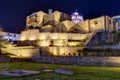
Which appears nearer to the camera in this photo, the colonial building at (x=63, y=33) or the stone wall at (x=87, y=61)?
the stone wall at (x=87, y=61)

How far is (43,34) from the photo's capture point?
195ft

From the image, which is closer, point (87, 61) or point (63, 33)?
point (87, 61)

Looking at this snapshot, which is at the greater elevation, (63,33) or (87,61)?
(63,33)

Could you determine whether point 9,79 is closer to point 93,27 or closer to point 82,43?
point 82,43

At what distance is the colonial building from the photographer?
2023 inches

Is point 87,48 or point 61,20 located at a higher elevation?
→ point 61,20

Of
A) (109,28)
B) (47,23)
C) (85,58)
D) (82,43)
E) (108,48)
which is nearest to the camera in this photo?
(85,58)

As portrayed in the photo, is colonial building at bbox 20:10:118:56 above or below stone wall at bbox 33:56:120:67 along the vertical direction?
above

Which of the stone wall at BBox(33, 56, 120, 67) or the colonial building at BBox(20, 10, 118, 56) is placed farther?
the colonial building at BBox(20, 10, 118, 56)

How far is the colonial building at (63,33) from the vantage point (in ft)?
169

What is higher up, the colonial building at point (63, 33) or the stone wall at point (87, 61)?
the colonial building at point (63, 33)

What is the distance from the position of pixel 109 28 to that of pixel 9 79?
49.1 meters

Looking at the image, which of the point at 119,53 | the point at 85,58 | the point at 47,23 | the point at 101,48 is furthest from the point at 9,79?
the point at 47,23

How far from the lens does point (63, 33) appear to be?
58969 mm
